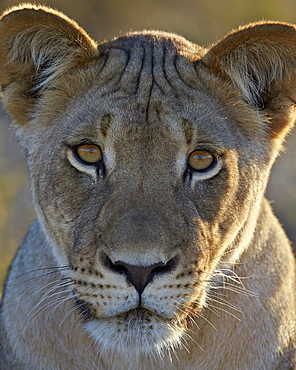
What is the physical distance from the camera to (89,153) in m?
2.96

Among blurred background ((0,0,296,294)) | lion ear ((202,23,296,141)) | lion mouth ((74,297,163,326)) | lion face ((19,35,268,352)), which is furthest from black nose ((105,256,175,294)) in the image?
blurred background ((0,0,296,294))

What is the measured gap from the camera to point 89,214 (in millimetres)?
2881

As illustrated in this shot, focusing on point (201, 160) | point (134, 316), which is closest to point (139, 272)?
point (134, 316)

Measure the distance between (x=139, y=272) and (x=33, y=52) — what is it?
46.3 inches

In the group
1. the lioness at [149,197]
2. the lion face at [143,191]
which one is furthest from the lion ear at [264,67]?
the lion face at [143,191]

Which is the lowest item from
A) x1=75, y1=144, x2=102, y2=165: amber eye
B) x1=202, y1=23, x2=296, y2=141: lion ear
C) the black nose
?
the black nose

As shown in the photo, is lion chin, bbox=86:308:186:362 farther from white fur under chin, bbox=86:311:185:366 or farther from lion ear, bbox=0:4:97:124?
lion ear, bbox=0:4:97:124

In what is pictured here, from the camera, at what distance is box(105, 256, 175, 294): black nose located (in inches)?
101

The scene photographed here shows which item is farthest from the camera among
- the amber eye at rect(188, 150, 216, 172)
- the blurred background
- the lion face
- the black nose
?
the blurred background

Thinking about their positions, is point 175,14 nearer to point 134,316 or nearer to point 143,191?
point 143,191

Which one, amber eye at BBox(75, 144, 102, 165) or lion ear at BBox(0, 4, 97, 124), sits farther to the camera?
lion ear at BBox(0, 4, 97, 124)

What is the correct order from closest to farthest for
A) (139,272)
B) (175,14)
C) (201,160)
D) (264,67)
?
(139,272)
(201,160)
(264,67)
(175,14)

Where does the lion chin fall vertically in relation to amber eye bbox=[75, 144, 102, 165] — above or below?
below

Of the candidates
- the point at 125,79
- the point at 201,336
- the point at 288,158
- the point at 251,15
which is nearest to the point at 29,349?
the point at 201,336
